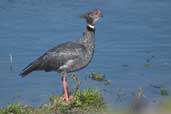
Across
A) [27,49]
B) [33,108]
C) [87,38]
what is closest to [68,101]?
[33,108]

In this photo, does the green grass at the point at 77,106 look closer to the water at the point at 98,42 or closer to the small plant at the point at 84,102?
the small plant at the point at 84,102

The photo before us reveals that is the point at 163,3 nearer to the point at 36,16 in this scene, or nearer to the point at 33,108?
the point at 36,16

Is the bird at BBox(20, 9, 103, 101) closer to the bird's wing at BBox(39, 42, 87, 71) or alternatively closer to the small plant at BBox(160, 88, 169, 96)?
the bird's wing at BBox(39, 42, 87, 71)

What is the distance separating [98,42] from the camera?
40.1 ft

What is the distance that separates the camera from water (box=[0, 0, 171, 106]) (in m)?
9.62

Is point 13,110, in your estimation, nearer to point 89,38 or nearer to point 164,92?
point 89,38

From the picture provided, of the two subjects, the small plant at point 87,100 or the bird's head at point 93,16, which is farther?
the bird's head at point 93,16

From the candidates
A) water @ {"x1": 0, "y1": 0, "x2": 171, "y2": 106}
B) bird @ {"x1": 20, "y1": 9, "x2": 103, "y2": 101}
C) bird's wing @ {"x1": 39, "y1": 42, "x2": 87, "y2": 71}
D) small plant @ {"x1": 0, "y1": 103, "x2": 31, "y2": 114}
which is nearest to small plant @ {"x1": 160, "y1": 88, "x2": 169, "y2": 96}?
water @ {"x1": 0, "y1": 0, "x2": 171, "y2": 106}

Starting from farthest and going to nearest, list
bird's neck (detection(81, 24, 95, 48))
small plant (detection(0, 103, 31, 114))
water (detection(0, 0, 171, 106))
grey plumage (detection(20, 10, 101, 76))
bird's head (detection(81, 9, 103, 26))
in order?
1. water (detection(0, 0, 171, 106))
2. bird's head (detection(81, 9, 103, 26))
3. bird's neck (detection(81, 24, 95, 48))
4. grey plumage (detection(20, 10, 101, 76))
5. small plant (detection(0, 103, 31, 114))

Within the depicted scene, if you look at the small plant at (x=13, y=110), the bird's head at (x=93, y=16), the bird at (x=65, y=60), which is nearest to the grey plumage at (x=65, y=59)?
the bird at (x=65, y=60)

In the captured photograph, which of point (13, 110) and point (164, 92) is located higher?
point (13, 110)

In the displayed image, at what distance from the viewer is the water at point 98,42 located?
962cm

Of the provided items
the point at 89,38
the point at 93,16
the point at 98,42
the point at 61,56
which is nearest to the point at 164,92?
the point at 89,38

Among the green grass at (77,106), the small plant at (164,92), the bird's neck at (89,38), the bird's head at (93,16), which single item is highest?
the bird's head at (93,16)
